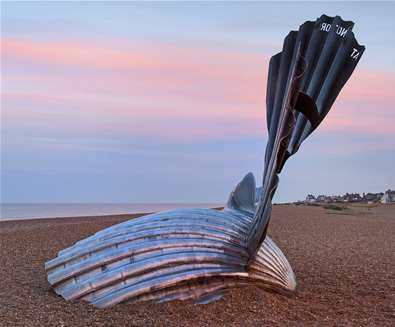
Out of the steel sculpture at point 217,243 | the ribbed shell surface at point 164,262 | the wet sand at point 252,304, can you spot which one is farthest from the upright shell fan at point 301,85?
the wet sand at point 252,304

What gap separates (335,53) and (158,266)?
2.89 metres

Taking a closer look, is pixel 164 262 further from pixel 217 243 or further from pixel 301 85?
pixel 301 85

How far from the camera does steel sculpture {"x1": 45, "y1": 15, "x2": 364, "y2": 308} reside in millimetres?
6297

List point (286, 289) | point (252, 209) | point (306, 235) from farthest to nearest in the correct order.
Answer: point (306, 235)
point (252, 209)
point (286, 289)

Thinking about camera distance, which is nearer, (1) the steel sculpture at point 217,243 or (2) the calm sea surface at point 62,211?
(1) the steel sculpture at point 217,243

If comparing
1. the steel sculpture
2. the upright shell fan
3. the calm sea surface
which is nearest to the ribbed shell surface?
the steel sculpture

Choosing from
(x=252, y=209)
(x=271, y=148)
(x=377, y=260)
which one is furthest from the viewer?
(x=377, y=260)

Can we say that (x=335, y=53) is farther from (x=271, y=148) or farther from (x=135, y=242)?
(x=135, y=242)

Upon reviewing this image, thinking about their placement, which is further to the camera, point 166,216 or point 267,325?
point 166,216

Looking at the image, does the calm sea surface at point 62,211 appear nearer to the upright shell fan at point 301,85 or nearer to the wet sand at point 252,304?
the wet sand at point 252,304

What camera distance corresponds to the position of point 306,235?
16703mm

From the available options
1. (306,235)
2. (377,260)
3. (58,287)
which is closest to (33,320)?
(58,287)

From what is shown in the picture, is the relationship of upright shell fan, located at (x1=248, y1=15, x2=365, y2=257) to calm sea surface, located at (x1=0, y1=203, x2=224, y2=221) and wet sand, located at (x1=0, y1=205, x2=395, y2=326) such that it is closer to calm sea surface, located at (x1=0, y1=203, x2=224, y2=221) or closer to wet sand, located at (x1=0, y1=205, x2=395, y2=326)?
wet sand, located at (x1=0, y1=205, x2=395, y2=326)

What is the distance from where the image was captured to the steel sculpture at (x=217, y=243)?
→ 20.7 feet
